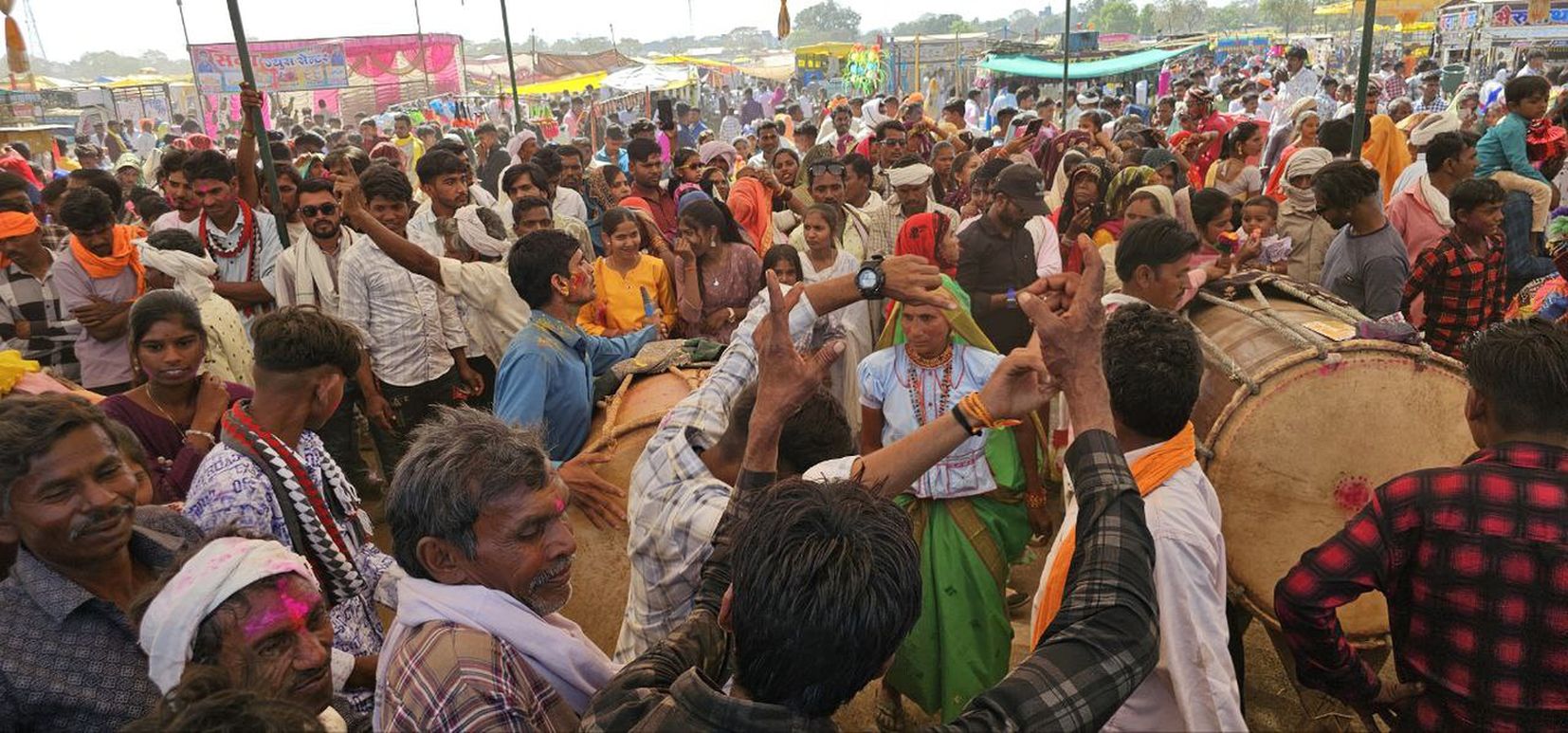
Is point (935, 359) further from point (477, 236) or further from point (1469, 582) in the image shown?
point (477, 236)

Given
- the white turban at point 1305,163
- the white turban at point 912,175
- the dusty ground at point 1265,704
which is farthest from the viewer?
the white turban at point 912,175

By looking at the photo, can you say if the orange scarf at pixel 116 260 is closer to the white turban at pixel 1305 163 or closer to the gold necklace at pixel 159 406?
the gold necklace at pixel 159 406

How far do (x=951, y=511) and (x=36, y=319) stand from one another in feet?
14.1

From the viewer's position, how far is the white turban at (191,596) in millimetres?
1623

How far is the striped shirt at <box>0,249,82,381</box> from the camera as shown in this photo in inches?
171

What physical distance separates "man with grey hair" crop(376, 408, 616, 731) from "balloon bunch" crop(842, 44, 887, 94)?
26985 mm

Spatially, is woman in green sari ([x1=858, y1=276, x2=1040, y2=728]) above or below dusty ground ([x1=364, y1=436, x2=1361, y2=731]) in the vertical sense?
above

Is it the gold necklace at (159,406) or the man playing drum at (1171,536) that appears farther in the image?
the gold necklace at (159,406)

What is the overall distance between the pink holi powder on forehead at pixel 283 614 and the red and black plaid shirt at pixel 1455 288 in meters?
4.62

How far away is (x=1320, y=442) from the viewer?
3.09m

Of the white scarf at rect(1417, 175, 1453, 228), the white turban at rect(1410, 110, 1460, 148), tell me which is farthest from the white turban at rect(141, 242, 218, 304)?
the white turban at rect(1410, 110, 1460, 148)

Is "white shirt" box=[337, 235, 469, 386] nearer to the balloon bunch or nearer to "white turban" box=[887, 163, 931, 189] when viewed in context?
"white turban" box=[887, 163, 931, 189]

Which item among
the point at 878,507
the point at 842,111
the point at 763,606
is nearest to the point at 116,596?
the point at 763,606

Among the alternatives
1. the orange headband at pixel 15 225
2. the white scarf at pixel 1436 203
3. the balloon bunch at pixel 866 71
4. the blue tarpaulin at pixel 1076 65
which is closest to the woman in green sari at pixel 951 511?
the white scarf at pixel 1436 203
